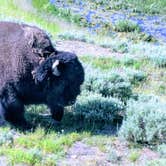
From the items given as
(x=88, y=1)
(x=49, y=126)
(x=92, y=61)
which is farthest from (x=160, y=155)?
(x=88, y=1)

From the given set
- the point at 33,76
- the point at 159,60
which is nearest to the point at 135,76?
the point at 159,60

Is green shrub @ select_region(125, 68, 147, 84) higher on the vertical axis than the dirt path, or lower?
higher

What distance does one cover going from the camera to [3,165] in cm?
765

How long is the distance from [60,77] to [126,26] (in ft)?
67.3

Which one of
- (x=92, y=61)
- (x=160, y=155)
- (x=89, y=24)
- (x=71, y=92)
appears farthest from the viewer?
(x=89, y=24)

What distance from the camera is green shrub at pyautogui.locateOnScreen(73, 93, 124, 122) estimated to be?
966 cm

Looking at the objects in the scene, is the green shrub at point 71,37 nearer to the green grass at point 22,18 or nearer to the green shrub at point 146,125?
the green grass at point 22,18

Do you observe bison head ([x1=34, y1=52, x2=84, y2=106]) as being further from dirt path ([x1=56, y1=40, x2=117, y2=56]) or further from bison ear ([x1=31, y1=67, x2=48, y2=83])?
dirt path ([x1=56, y1=40, x2=117, y2=56])

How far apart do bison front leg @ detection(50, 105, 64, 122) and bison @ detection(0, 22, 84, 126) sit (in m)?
0.03

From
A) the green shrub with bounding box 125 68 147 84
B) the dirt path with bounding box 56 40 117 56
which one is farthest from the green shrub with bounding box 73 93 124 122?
the dirt path with bounding box 56 40 117 56

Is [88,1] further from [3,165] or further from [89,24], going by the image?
[3,165]

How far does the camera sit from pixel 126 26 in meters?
29.1

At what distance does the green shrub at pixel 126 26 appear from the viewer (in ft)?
95.6

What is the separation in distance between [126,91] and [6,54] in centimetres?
284
